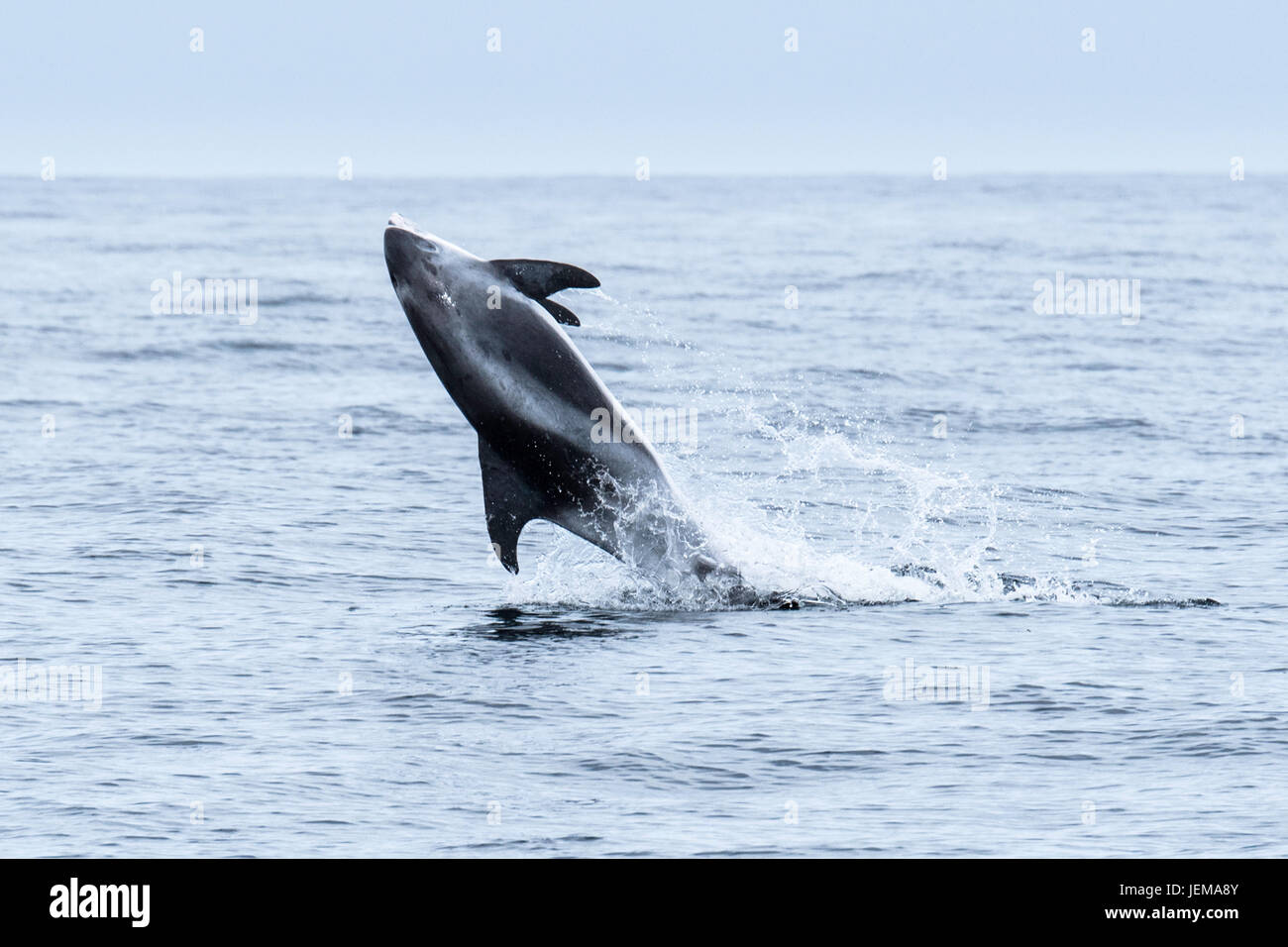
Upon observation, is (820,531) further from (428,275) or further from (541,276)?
(428,275)

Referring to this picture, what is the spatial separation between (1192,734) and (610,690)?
5422mm

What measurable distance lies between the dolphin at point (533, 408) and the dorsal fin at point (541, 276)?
14 millimetres

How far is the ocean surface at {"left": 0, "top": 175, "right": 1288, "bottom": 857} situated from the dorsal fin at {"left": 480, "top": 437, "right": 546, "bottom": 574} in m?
1.11

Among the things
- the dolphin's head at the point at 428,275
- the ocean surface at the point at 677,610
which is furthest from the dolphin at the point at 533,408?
the ocean surface at the point at 677,610

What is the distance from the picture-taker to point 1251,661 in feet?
63.6

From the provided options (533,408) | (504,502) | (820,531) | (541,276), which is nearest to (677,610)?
(504,502)

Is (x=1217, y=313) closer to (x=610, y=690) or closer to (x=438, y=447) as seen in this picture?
(x=438, y=447)

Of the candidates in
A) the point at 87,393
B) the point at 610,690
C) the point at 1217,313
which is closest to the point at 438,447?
the point at 87,393

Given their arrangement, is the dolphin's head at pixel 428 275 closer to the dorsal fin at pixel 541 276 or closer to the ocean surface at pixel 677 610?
the dorsal fin at pixel 541 276

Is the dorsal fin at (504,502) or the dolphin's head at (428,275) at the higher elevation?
the dolphin's head at (428,275)

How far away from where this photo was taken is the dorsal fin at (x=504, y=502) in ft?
67.9

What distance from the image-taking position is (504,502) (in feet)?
68.2

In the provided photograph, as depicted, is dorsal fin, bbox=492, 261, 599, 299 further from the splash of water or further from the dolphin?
the splash of water

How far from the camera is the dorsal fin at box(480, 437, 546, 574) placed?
814 inches
